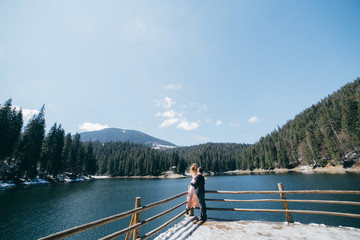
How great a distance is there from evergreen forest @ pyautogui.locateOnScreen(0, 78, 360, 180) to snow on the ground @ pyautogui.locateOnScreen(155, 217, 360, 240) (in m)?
57.2

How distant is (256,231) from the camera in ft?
21.4

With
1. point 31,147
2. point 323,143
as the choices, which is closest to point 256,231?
point 31,147

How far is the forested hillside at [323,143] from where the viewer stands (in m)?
57.4

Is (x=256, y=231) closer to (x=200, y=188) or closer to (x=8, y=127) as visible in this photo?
(x=200, y=188)

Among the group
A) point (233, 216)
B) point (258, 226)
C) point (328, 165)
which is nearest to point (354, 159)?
point (328, 165)

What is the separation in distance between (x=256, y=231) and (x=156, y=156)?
373ft

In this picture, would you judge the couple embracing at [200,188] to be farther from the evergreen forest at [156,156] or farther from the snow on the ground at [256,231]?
the evergreen forest at [156,156]

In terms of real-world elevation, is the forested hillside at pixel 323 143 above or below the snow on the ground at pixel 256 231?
above

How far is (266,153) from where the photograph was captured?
116 metres

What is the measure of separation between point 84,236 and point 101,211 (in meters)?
9.25

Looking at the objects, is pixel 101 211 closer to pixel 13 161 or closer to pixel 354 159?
pixel 13 161

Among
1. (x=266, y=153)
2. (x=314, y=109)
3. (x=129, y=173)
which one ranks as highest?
(x=314, y=109)

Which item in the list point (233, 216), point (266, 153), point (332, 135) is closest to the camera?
point (233, 216)

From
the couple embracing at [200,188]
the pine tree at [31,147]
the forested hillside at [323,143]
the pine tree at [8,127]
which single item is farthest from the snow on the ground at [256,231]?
the forested hillside at [323,143]
